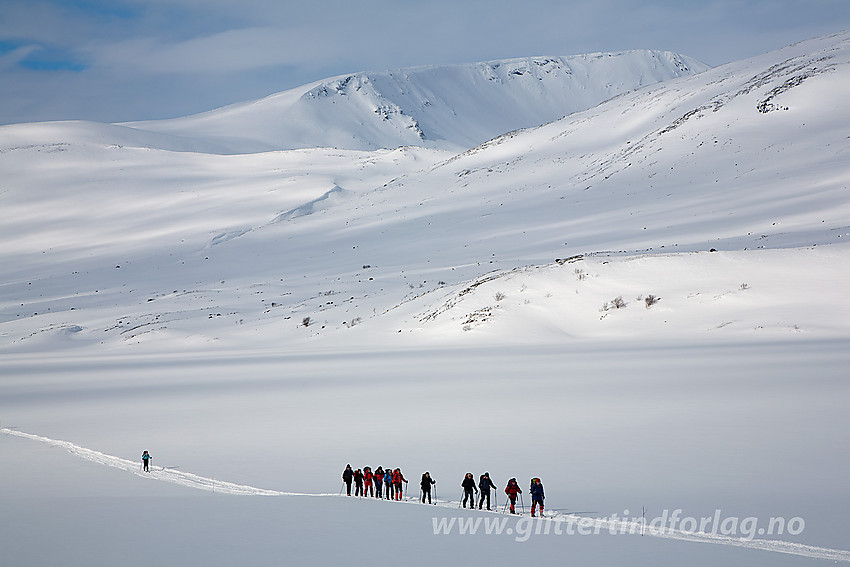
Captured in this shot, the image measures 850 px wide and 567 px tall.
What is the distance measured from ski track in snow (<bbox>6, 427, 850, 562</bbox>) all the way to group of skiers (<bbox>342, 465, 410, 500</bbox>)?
0.90ft

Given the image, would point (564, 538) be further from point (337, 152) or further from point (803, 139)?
point (337, 152)

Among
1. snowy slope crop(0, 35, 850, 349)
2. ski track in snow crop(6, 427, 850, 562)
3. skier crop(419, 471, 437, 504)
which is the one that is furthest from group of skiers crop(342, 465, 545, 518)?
snowy slope crop(0, 35, 850, 349)

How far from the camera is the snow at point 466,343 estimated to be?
12.5m

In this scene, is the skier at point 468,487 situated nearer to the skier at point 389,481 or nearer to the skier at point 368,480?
the skier at point 389,481

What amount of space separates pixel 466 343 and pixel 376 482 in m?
26.3

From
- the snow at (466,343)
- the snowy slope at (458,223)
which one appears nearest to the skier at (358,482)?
the snow at (466,343)

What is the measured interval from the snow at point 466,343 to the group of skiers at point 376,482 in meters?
0.48

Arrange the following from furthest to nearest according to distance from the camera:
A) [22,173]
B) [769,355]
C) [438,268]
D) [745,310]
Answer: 1. [22,173]
2. [438,268]
3. [745,310]
4. [769,355]

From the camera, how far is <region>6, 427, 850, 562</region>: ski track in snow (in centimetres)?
1018

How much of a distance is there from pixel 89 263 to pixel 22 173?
4903cm

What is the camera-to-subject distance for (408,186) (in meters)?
103

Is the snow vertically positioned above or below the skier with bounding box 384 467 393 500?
above

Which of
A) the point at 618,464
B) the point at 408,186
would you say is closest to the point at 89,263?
the point at 408,186

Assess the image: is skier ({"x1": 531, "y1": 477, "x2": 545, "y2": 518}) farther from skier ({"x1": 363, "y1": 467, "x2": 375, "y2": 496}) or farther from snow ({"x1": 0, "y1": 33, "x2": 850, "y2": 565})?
skier ({"x1": 363, "y1": 467, "x2": 375, "y2": 496})
